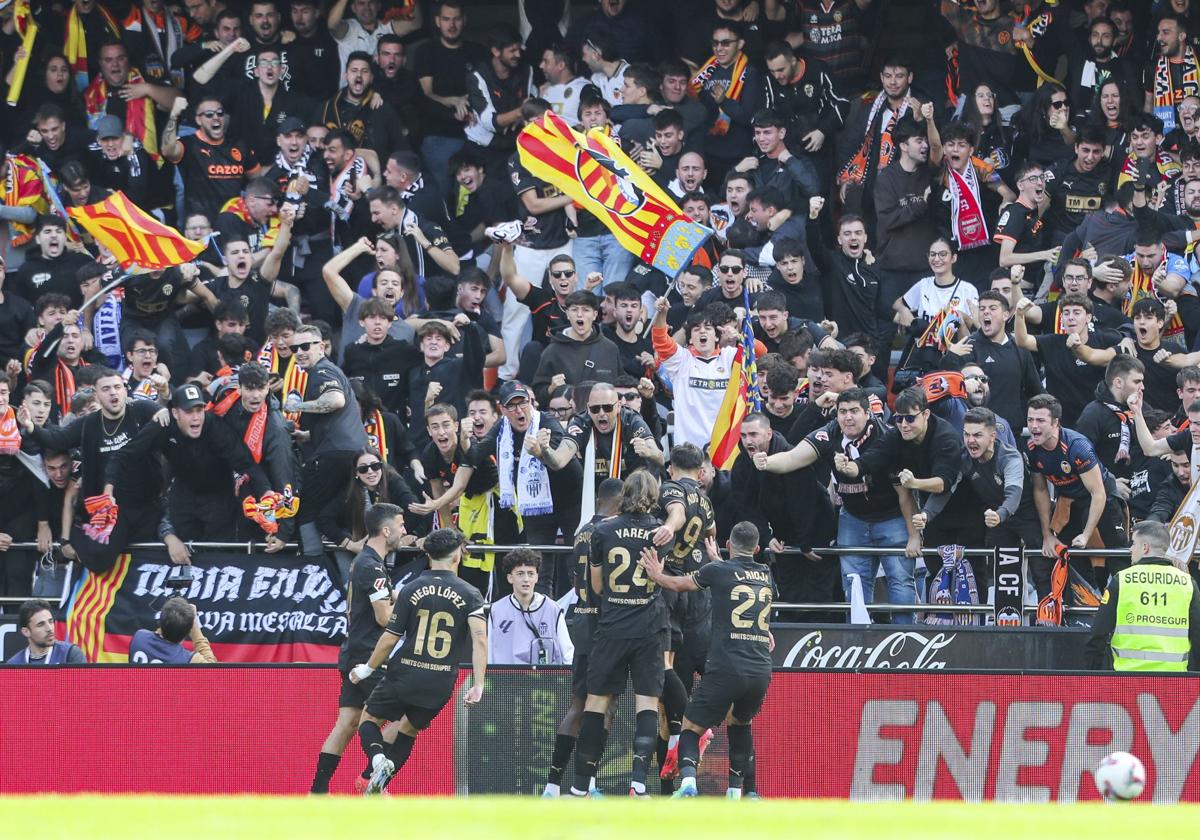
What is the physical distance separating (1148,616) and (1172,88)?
722cm

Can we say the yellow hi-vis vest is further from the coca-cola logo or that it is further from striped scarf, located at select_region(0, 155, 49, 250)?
striped scarf, located at select_region(0, 155, 49, 250)

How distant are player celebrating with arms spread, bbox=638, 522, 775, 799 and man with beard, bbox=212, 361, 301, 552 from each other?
3599mm

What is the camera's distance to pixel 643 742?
1281 centimetres

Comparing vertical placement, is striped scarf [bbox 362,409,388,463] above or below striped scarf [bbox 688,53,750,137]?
below

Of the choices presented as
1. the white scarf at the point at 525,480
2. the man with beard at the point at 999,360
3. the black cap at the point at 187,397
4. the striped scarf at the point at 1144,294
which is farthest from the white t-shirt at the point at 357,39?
the striped scarf at the point at 1144,294

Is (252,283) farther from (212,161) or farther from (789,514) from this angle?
(789,514)

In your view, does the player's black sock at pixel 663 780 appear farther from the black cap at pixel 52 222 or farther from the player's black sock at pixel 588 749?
the black cap at pixel 52 222

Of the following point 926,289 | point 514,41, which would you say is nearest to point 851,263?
point 926,289

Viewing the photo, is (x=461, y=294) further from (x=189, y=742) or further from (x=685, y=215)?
(x=189, y=742)

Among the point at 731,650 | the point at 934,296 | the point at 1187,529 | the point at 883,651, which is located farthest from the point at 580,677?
the point at 934,296

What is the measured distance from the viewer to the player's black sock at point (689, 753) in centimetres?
1271

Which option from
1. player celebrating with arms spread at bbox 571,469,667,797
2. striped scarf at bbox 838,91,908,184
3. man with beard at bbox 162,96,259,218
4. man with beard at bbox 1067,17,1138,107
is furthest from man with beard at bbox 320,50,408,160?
player celebrating with arms spread at bbox 571,469,667,797

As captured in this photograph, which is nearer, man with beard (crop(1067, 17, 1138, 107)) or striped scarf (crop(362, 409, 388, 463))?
striped scarf (crop(362, 409, 388, 463))

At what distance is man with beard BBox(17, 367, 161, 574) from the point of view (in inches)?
604
